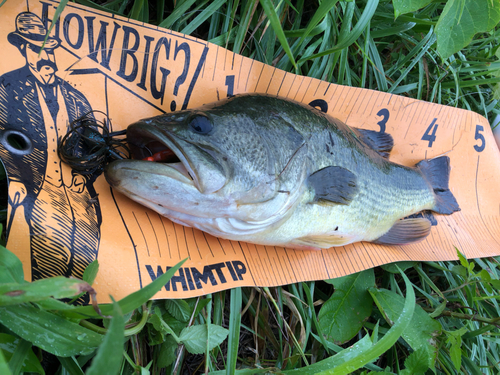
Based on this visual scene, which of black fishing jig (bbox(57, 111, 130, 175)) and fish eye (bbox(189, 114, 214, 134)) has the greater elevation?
fish eye (bbox(189, 114, 214, 134))

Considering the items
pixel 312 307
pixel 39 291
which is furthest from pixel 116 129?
pixel 312 307

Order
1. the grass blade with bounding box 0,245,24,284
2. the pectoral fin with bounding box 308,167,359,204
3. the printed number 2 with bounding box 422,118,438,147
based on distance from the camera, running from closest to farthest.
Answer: the grass blade with bounding box 0,245,24,284 < the pectoral fin with bounding box 308,167,359,204 < the printed number 2 with bounding box 422,118,438,147

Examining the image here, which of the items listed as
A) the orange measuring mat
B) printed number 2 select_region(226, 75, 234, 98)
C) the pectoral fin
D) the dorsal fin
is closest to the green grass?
the orange measuring mat

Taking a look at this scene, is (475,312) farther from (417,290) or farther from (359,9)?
(359,9)

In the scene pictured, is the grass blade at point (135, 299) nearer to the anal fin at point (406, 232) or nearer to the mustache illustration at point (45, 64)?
the mustache illustration at point (45, 64)

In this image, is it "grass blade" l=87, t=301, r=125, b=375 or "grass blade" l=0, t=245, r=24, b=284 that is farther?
"grass blade" l=0, t=245, r=24, b=284

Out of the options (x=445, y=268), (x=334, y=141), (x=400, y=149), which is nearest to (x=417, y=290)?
(x=445, y=268)

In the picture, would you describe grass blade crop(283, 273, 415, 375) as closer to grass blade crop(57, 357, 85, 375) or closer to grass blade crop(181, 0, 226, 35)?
grass blade crop(57, 357, 85, 375)
